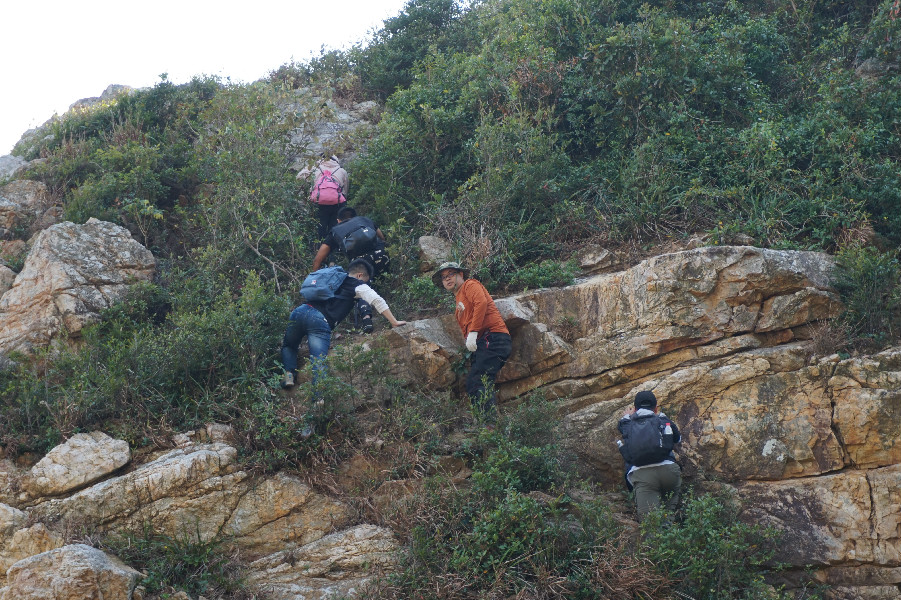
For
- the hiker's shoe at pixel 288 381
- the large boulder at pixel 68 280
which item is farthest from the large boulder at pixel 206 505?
the large boulder at pixel 68 280

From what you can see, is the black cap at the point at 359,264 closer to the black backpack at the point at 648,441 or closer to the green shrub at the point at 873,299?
the black backpack at the point at 648,441

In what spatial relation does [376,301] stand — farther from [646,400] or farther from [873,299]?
[873,299]

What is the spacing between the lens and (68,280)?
30.4 ft

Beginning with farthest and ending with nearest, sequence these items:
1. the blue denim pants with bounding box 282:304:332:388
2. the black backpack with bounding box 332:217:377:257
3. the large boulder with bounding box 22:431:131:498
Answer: the black backpack with bounding box 332:217:377:257 < the blue denim pants with bounding box 282:304:332:388 < the large boulder with bounding box 22:431:131:498

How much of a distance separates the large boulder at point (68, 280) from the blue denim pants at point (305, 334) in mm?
2671

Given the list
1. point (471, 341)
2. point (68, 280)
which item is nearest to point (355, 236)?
point (471, 341)

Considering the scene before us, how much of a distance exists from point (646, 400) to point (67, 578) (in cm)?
523

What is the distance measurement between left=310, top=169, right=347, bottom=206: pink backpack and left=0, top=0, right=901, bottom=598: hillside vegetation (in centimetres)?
49

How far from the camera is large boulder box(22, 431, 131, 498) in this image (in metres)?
7.19

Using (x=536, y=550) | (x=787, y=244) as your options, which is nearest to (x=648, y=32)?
(x=787, y=244)

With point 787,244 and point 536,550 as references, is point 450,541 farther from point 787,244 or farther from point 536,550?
point 787,244

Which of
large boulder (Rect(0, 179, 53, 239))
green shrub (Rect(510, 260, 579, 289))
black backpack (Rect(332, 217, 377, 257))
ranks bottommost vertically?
green shrub (Rect(510, 260, 579, 289))

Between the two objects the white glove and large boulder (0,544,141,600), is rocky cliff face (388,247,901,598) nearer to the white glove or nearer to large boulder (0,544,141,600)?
the white glove

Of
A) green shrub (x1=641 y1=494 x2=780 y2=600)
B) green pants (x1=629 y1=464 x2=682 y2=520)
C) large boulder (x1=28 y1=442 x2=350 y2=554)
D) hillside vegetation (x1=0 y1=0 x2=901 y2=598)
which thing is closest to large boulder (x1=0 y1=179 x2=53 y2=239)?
hillside vegetation (x1=0 y1=0 x2=901 y2=598)
